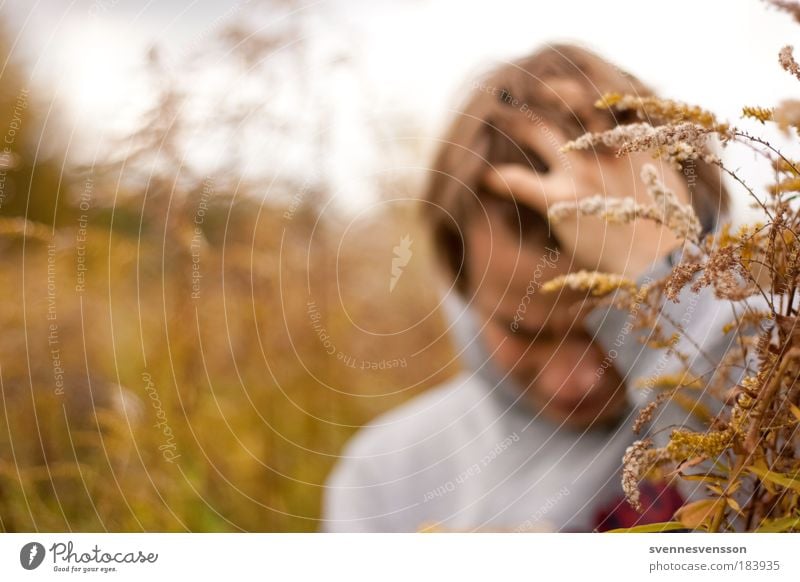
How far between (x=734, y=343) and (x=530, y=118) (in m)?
0.30

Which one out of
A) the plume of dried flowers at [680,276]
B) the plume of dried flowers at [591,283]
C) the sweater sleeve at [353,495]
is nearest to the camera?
the plume of dried flowers at [680,276]

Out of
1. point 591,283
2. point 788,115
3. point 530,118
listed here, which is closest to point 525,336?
point 591,283

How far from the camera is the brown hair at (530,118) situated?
0.79 metres

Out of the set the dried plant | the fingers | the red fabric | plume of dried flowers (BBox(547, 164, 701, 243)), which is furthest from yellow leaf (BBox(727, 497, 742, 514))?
the fingers

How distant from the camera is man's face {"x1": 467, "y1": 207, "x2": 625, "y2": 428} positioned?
2.64 feet

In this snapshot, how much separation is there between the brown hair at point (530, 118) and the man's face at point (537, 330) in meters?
0.03

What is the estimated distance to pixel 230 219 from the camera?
0.83 meters

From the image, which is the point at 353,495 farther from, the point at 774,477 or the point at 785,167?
the point at 785,167

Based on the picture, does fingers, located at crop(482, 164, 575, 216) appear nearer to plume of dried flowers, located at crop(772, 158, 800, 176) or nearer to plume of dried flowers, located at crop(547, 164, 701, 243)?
plume of dried flowers, located at crop(547, 164, 701, 243)

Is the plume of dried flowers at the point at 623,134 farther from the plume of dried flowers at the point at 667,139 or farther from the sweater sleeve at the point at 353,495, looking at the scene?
the sweater sleeve at the point at 353,495

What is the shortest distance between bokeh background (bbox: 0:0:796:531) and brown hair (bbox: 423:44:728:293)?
2 centimetres

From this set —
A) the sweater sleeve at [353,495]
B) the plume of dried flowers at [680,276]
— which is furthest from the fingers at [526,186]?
the sweater sleeve at [353,495]

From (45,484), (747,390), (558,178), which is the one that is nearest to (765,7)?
(558,178)
